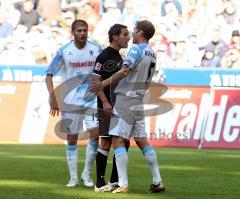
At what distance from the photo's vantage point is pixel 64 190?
1070 cm

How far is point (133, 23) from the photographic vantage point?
89.5 feet

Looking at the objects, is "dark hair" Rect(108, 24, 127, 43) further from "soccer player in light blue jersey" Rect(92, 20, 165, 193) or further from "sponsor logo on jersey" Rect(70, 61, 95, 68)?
"sponsor logo on jersey" Rect(70, 61, 95, 68)

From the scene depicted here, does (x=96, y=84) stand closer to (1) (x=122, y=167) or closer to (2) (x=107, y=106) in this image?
(2) (x=107, y=106)

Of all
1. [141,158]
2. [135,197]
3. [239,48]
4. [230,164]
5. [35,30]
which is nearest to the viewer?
[135,197]

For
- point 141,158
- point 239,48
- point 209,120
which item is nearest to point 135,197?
point 141,158

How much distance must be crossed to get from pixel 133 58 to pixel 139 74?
1.07 ft

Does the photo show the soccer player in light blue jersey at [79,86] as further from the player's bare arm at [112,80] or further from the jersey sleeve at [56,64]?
the player's bare arm at [112,80]

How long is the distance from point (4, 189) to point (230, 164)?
596cm

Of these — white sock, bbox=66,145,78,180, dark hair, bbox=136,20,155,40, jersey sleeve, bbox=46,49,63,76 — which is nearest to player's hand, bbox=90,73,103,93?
dark hair, bbox=136,20,155,40

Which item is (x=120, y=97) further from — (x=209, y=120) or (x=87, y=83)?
(x=209, y=120)

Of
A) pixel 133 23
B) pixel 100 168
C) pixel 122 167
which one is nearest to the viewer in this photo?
pixel 122 167

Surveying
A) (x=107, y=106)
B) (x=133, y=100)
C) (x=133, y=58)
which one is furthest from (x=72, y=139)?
(x=133, y=58)

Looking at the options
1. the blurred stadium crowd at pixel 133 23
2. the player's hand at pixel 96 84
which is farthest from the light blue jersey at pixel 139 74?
the blurred stadium crowd at pixel 133 23

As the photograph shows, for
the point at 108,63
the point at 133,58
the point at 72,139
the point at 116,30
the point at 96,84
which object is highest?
the point at 116,30
